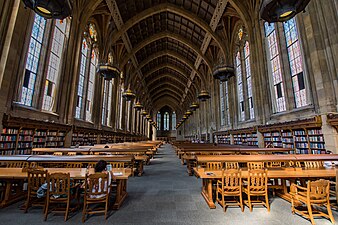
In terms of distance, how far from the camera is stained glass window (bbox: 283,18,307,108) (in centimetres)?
830

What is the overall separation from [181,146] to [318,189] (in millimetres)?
9150

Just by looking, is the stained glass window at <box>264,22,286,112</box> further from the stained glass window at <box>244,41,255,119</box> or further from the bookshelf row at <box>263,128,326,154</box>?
the stained glass window at <box>244,41,255,119</box>

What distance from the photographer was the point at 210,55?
68.6ft

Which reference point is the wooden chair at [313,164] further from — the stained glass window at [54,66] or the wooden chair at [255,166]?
the stained glass window at [54,66]

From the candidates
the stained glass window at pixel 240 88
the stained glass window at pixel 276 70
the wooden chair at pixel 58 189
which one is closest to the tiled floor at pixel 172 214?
the wooden chair at pixel 58 189

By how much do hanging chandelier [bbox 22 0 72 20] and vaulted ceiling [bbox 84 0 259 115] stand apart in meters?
9.16

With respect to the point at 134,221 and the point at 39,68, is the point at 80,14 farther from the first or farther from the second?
the point at 134,221

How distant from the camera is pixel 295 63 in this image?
8.69 m

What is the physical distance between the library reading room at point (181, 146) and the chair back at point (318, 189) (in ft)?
0.09

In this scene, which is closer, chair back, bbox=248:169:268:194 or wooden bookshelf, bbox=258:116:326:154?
chair back, bbox=248:169:268:194

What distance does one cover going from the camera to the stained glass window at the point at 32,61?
7734mm

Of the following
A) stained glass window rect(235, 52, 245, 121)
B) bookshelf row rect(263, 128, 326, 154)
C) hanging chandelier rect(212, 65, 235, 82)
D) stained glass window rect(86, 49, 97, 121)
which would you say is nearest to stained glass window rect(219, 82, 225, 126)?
stained glass window rect(235, 52, 245, 121)

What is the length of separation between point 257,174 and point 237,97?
14.0m

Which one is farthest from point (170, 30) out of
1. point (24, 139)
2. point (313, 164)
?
point (313, 164)
